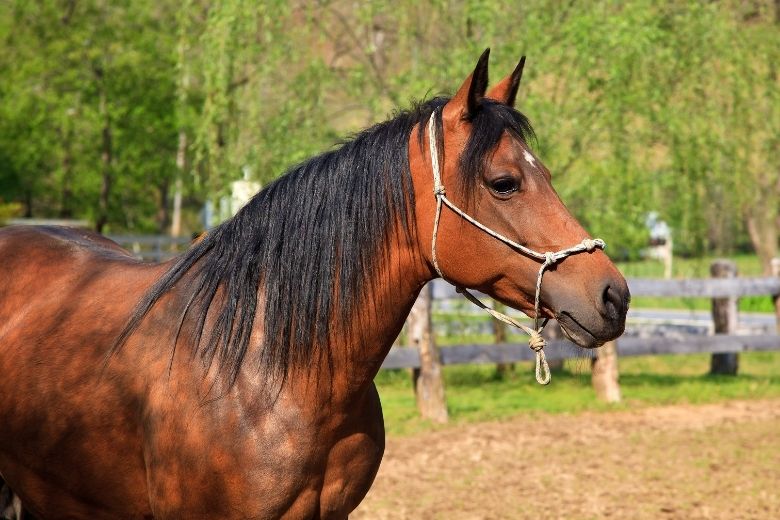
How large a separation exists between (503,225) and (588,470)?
4464 millimetres

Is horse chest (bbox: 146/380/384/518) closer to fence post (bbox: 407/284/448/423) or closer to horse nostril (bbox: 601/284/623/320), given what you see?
horse nostril (bbox: 601/284/623/320)

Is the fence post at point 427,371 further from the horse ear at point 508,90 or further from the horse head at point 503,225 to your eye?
the horse head at point 503,225

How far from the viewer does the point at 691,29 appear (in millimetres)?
11547

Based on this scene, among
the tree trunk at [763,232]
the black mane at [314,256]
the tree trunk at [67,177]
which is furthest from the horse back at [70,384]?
the tree trunk at [763,232]

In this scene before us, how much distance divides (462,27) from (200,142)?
351 cm

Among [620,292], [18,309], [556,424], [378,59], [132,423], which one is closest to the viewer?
[620,292]

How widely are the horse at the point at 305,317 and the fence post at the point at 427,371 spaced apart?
5659 mm

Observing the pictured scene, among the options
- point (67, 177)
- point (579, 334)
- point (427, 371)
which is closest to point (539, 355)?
point (579, 334)

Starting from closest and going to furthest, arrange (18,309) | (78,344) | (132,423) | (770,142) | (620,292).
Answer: (620,292), (132,423), (78,344), (18,309), (770,142)

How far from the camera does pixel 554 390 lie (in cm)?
1091

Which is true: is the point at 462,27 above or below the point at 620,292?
above

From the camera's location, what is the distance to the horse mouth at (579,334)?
103 inches

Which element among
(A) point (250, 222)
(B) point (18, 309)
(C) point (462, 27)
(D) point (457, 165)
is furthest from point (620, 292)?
(C) point (462, 27)

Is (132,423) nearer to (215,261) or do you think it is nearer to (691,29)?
(215,261)
